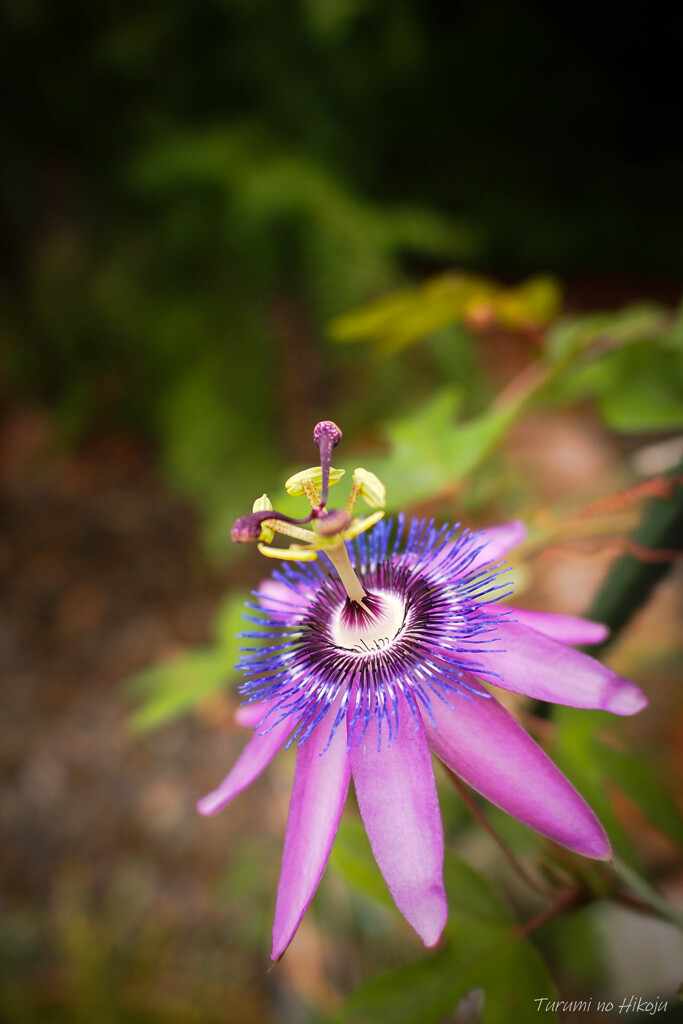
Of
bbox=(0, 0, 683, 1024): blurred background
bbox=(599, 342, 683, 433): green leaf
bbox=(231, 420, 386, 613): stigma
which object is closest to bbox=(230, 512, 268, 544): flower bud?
bbox=(231, 420, 386, 613): stigma

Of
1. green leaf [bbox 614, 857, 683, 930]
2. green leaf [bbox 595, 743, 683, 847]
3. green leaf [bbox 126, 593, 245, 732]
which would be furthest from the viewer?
green leaf [bbox 126, 593, 245, 732]

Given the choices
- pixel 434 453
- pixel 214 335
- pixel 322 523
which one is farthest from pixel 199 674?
pixel 214 335

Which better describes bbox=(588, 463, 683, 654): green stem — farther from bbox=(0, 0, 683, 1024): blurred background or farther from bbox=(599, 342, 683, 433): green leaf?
bbox=(0, 0, 683, 1024): blurred background

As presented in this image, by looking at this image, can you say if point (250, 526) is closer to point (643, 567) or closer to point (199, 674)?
point (643, 567)

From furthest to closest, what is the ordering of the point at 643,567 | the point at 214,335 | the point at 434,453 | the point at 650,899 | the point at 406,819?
1. the point at 214,335
2. the point at 434,453
3. the point at 643,567
4. the point at 650,899
5. the point at 406,819

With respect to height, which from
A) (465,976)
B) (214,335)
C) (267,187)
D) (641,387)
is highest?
(267,187)

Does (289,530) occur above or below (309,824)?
above

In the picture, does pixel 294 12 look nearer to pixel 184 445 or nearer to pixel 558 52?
pixel 558 52

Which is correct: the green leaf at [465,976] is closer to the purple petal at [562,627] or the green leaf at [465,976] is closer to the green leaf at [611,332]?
the purple petal at [562,627]
